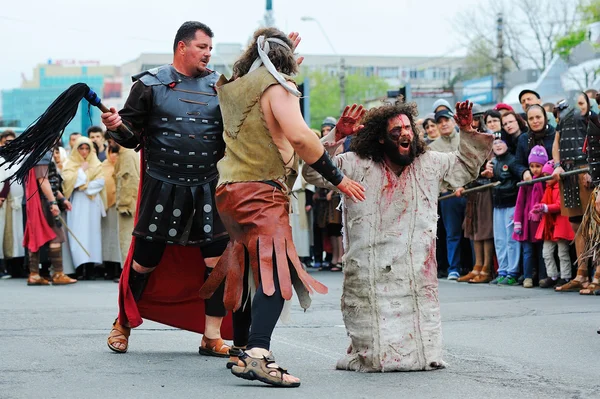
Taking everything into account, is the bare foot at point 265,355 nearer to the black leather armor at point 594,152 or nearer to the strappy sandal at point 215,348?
the strappy sandal at point 215,348

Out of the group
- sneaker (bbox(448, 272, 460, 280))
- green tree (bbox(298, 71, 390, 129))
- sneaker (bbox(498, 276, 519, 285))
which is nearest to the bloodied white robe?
sneaker (bbox(498, 276, 519, 285))

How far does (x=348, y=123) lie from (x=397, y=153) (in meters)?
0.35

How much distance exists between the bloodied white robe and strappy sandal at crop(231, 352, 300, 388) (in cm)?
72

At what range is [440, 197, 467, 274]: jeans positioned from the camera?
14.2 m

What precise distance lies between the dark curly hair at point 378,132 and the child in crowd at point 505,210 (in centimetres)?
617

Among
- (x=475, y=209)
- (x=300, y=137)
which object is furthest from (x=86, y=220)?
(x=300, y=137)

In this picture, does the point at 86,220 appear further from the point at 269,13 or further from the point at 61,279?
the point at 269,13

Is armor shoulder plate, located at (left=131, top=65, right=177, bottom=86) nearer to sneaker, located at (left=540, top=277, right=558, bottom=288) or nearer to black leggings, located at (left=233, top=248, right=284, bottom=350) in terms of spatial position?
black leggings, located at (left=233, top=248, right=284, bottom=350)

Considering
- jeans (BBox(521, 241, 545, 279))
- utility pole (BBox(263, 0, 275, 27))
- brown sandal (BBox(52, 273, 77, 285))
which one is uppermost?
utility pole (BBox(263, 0, 275, 27))

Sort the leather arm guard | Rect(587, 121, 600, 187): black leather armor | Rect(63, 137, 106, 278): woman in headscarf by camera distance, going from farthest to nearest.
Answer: Rect(63, 137, 106, 278): woman in headscarf
Rect(587, 121, 600, 187): black leather armor
the leather arm guard

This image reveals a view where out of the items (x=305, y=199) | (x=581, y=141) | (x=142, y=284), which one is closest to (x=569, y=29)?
(x=305, y=199)

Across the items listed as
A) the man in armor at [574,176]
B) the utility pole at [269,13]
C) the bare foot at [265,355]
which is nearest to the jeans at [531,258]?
the man in armor at [574,176]

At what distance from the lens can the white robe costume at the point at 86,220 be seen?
15.5 metres

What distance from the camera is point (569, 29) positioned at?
6875cm
